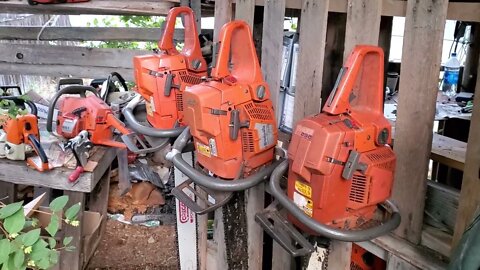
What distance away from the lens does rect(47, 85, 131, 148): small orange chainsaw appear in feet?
10.8

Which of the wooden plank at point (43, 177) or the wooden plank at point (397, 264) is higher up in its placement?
the wooden plank at point (397, 264)

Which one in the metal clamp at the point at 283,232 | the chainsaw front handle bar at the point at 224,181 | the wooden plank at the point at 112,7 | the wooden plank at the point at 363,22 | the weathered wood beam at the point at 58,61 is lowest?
the metal clamp at the point at 283,232

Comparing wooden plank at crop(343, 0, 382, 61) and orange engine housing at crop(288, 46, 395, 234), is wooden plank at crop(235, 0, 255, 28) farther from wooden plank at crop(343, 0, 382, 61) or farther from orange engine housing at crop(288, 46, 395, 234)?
orange engine housing at crop(288, 46, 395, 234)

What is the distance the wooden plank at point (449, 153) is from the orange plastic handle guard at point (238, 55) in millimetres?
720

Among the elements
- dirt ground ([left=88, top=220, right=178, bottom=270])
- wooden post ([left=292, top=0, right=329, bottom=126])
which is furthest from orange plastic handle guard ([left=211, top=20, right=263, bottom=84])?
dirt ground ([left=88, top=220, right=178, bottom=270])

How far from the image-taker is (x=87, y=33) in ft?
13.8

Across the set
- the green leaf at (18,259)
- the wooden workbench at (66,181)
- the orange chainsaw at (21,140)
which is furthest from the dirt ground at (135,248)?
the green leaf at (18,259)

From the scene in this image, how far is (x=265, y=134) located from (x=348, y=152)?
0.57 meters

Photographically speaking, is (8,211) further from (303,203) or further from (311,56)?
(311,56)

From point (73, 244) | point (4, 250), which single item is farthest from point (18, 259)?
point (73, 244)

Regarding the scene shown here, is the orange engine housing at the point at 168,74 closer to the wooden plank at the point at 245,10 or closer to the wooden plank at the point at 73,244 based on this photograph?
the wooden plank at the point at 245,10

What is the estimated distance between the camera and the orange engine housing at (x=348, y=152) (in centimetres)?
152

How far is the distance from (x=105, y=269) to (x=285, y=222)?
6.68 feet

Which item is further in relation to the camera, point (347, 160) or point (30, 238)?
point (347, 160)
